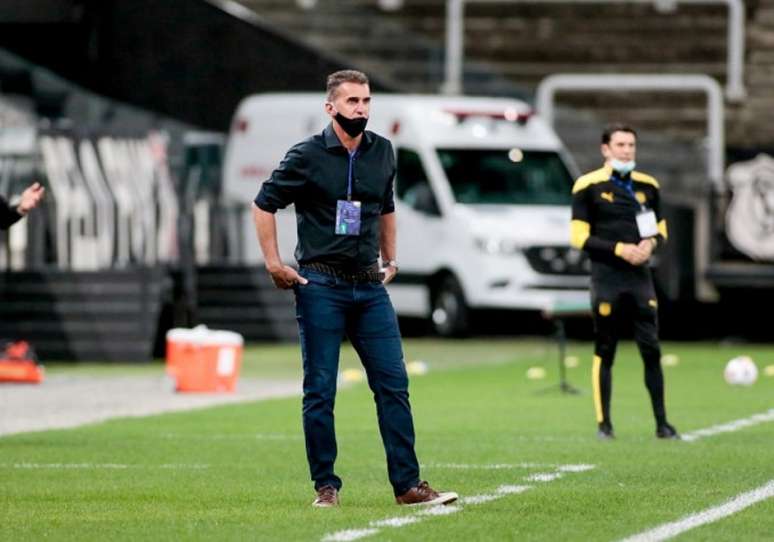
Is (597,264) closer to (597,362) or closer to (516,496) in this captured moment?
(597,362)

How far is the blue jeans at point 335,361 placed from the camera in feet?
36.8

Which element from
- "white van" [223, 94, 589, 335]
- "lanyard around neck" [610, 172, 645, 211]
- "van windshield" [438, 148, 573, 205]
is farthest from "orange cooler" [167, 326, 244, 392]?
"van windshield" [438, 148, 573, 205]

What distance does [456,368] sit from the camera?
24.2 metres

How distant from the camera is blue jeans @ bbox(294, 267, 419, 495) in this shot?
11211 millimetres

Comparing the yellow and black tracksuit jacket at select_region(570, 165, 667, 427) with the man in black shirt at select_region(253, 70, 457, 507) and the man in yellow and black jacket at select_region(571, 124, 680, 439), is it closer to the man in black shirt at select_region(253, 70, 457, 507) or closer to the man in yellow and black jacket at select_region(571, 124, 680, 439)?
the man in yellow and black jacket at select_region(571, 124, 680, 439)

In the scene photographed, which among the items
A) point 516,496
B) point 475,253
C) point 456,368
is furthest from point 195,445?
point 475,253

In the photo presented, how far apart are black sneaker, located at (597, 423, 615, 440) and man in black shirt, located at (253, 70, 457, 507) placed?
4169 mm

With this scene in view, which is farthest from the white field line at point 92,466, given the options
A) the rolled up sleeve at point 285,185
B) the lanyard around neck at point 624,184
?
the lanyard around neck at point 624,184

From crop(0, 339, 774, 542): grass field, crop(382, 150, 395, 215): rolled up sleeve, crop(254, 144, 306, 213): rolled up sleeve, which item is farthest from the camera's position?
crop(382, 150, 395, 215): rolled up sleeve

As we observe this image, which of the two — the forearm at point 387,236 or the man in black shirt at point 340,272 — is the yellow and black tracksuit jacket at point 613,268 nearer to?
the forearm at point 387,236

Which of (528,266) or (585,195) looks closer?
(585,195)

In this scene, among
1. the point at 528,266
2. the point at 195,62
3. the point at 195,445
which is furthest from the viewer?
the point at 195,62

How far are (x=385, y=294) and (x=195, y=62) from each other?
2070 centimetres

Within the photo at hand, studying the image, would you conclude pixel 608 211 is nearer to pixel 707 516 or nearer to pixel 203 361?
pixel 707 516
